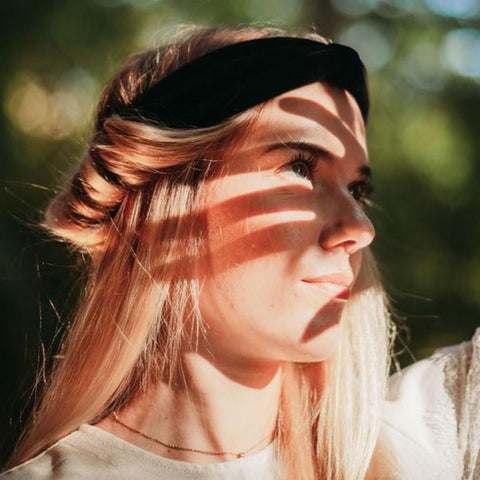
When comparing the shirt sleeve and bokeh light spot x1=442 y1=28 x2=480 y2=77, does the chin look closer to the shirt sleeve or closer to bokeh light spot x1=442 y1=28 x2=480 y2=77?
the shirt sleeve

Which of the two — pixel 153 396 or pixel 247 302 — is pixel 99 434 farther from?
pixel 247 302

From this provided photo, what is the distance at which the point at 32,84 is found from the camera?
4.54m

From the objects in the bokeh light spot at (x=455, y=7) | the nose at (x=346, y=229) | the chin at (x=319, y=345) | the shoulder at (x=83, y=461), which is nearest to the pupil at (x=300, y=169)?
the nose at (x=346, y=229)

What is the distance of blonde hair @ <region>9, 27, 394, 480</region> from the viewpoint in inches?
60.7

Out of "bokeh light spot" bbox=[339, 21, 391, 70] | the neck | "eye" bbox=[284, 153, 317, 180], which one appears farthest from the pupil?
"bokeh light spot" bbox=[339, 21, 391, 70]

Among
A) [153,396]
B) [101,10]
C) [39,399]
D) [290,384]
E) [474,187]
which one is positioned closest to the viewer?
[153,396]

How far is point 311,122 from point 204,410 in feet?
2.36

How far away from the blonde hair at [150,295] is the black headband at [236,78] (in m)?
0.04

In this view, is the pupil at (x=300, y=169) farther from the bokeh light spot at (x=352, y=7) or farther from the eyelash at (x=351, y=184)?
the bokeh light spot at (x=352, y=7)

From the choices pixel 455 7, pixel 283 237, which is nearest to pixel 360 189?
pixel 283 237

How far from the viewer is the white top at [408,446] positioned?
146 cm

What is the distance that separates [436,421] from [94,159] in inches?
42.5

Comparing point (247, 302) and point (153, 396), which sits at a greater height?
point (247, 302)

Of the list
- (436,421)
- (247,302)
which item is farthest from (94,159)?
(436,421)
